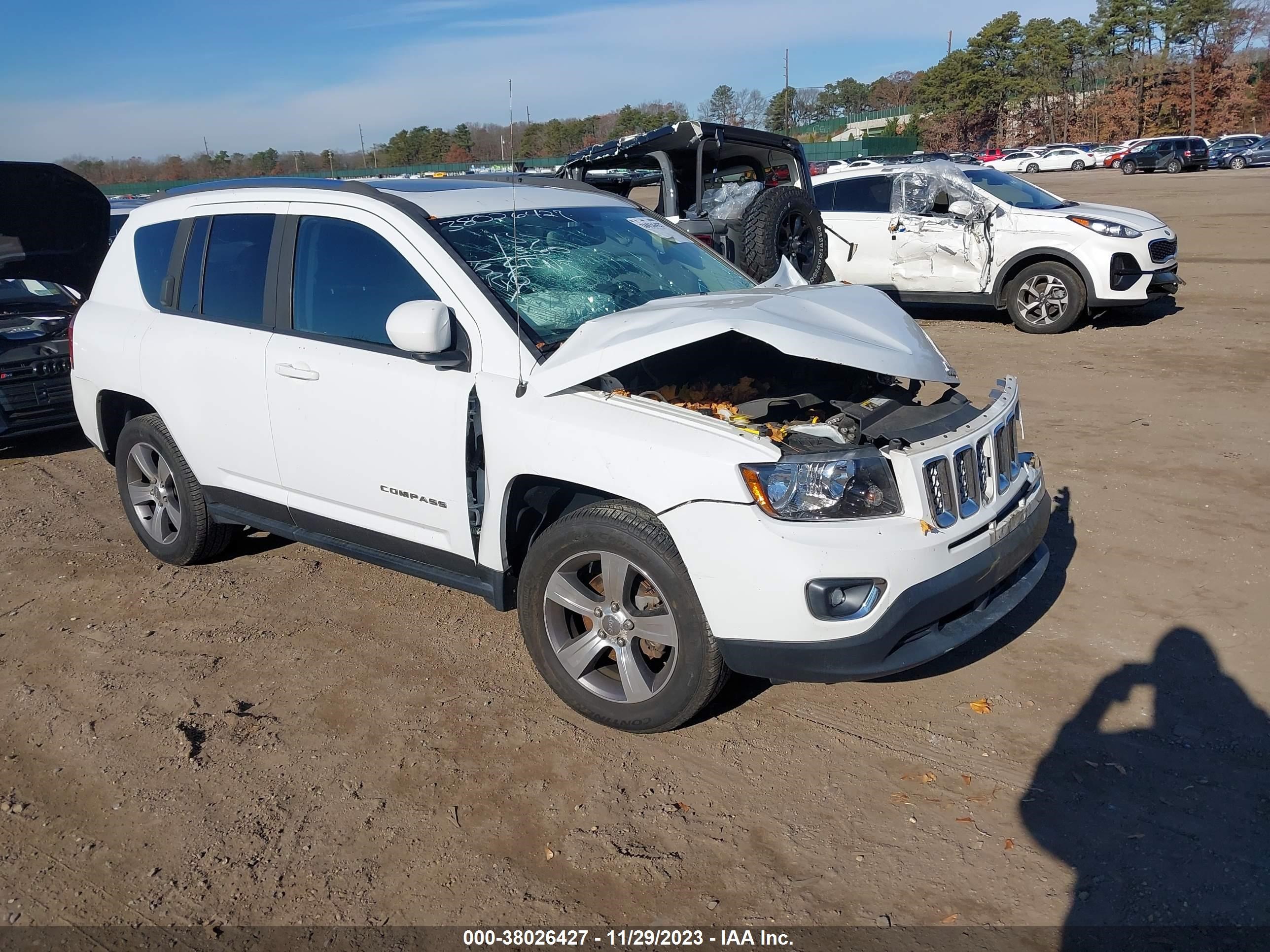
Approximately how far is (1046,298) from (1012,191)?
1.40m

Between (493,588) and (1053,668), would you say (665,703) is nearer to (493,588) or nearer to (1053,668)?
(493,588)

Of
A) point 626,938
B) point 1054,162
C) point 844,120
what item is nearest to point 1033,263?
point 626,938

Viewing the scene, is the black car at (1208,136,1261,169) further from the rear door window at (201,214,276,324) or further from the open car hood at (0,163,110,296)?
the rear door window at (201,214,276,324)

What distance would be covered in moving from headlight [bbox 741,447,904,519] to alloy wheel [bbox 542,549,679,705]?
52 cm

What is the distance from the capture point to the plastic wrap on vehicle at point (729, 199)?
348 inches

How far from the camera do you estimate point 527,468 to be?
11.5 feet

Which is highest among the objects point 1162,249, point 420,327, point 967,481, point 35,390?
point 420,327

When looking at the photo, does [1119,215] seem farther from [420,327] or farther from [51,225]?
[51,225]

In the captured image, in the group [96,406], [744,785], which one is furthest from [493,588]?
[96,406]

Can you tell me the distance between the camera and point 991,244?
10875 mm

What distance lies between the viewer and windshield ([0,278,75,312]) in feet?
26.5

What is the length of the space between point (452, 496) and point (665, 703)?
112 cm

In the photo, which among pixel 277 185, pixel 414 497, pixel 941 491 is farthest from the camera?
pixel 277 185

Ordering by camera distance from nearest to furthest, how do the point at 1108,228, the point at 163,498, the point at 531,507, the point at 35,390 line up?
the point at 531,507 < the point at 163,498 < the point at 35,390 < the point at 1108,228
